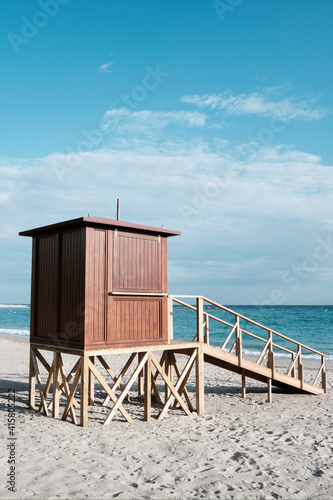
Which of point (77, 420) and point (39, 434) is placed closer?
point (39, 434)

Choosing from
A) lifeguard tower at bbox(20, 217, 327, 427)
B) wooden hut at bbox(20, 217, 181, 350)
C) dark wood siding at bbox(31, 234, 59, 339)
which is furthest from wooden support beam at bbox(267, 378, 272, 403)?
dark wood siding at bbox(31, 234, 59, 339)

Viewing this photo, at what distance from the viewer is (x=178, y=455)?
7426 mm

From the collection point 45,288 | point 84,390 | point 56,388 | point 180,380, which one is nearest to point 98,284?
point 45,288

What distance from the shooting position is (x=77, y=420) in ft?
31.3

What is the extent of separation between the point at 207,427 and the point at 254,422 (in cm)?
120

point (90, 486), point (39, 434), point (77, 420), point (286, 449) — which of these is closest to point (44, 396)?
point (77, 420)

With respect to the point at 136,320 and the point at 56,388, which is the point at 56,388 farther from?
the point at 136,320

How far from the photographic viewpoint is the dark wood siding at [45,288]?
10.1m

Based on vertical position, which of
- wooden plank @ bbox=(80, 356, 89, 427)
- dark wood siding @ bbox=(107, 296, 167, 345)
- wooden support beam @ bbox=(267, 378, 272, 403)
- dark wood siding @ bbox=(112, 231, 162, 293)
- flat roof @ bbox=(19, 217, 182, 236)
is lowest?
wooden support beam @ bbox=(267, 378, 272, 403)

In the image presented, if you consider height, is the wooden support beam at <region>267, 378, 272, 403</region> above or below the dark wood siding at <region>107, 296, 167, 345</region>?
below

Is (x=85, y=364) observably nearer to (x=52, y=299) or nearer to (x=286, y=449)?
(x=52, y=299)

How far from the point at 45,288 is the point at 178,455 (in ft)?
16.1

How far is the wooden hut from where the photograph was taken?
30.4 ft

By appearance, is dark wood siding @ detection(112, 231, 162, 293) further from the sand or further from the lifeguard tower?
the sand
